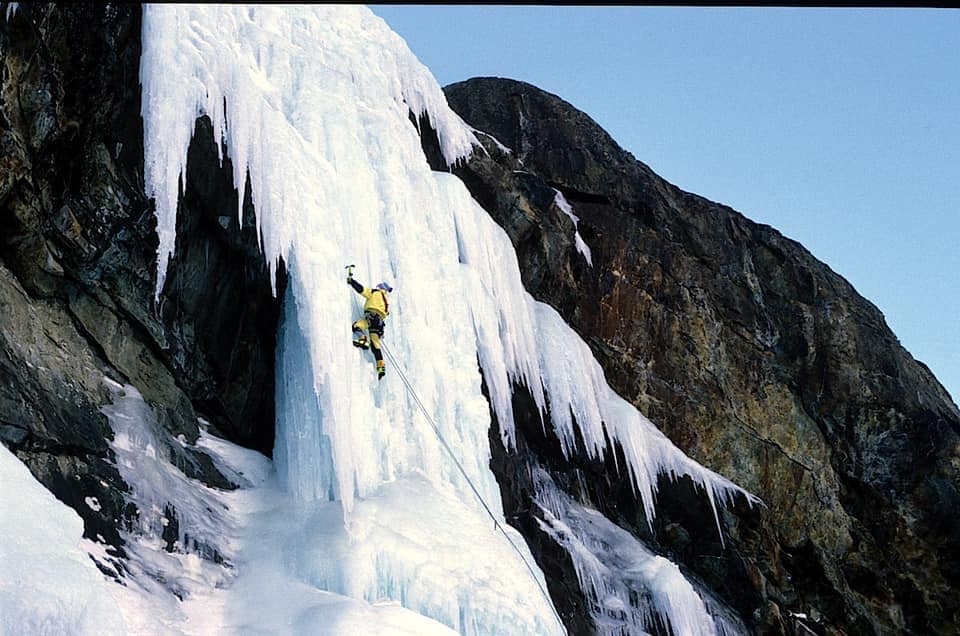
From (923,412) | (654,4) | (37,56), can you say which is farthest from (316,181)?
(923,412)

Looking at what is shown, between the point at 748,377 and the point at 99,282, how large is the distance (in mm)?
12124

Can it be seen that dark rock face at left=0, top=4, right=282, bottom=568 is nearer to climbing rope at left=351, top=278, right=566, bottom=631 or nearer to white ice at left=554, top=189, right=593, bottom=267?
climbing rope at left=351, top=278, right=566, bottom=631

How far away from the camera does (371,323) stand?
32.6 ft

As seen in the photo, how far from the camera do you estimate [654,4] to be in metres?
1.40

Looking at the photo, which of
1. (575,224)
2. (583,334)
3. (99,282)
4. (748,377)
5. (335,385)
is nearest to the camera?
(99,282)

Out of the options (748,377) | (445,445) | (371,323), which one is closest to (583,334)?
(748,377)

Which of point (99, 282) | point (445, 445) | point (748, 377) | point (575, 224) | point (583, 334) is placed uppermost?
point (575, 224)

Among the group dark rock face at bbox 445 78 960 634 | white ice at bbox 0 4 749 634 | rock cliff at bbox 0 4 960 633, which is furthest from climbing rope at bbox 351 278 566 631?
dark rock face at bbox 445 78 960 634

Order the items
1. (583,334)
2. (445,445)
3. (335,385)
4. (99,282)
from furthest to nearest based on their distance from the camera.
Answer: (583,334), (445,445), (335,385), (99,282)

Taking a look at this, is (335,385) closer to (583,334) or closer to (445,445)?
(445,445)

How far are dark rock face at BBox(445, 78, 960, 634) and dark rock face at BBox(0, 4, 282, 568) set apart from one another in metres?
4.75

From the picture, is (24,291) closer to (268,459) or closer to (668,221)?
(268,459)

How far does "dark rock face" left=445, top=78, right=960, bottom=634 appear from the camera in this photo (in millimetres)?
15344

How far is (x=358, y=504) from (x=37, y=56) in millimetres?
4561
